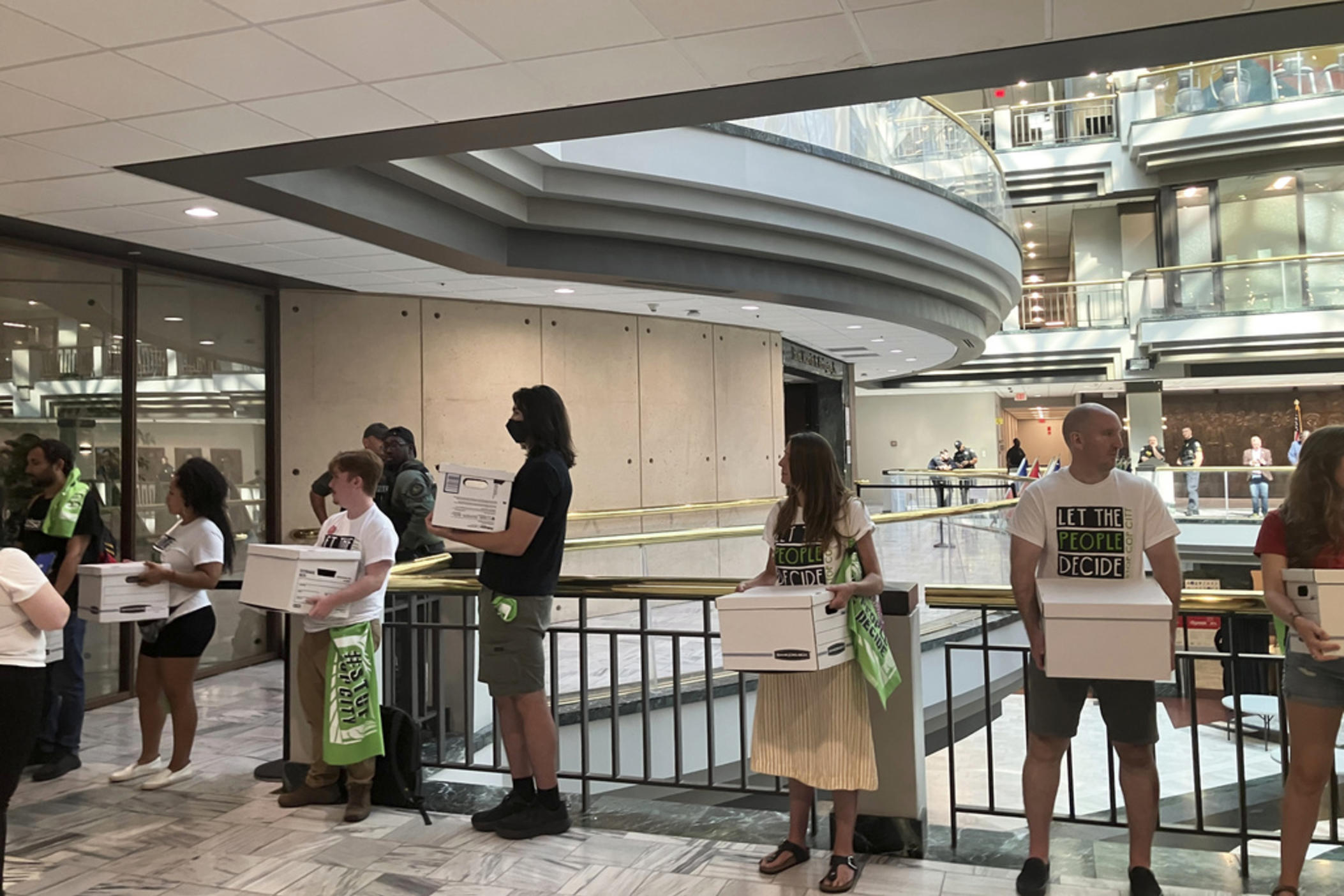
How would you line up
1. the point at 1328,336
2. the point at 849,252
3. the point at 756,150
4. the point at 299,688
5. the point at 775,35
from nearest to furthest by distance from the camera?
the point at 775,35 < the point at 299,688 < the point at 756,150 < the point at 849,252 < the point at 1328,336

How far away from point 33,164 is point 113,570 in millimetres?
2027

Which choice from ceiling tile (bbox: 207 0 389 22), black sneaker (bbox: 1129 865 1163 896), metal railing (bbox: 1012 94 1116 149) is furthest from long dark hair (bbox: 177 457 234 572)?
metal railing (bbox: 1012 94 1116 149)

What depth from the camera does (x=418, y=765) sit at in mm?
4270

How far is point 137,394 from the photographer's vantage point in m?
7.23

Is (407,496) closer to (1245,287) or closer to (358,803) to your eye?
(358,803)

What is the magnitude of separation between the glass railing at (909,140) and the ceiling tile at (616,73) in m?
4.02

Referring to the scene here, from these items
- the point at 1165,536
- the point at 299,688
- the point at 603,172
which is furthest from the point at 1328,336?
the point at 299,688

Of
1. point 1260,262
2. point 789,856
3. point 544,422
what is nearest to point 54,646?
point 544,422

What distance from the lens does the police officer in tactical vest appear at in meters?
5.91

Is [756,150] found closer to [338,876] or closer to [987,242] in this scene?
[987,242]

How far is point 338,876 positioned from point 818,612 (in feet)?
6.67

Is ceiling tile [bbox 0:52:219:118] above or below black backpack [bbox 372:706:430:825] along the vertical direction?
above

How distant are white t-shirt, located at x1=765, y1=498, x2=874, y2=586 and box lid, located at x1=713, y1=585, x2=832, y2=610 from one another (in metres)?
0.07

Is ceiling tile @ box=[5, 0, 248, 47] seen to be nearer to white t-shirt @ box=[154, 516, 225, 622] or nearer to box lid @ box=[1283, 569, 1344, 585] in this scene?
white t-shirt @ box=[154, 516, 225, 622]
